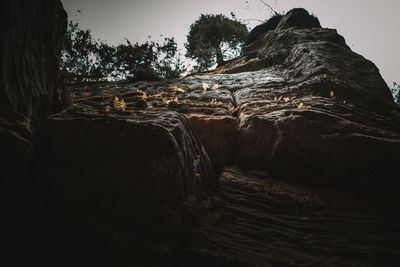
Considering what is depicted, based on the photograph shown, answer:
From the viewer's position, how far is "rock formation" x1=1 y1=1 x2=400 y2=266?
286 centimetres

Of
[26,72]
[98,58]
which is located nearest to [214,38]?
[98,58]

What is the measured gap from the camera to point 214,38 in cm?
2136

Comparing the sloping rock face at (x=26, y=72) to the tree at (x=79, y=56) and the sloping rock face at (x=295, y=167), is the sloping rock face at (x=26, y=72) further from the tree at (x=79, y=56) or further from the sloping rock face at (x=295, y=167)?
the tree at (x=79, y=56)

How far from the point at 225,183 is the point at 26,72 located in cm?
469

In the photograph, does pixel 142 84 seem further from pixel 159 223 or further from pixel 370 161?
pixel 370 161

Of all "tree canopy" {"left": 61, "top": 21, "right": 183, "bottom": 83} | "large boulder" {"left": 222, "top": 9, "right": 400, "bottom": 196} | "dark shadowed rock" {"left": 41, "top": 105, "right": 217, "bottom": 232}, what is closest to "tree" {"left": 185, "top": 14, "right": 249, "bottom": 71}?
"tree canopy" {"left": 61, "top": 21, "right": 183, "bottom": 83}

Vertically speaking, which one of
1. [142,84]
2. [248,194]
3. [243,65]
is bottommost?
[248,194]

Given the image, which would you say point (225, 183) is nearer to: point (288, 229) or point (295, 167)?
point (288, 229)

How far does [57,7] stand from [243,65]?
408 inches

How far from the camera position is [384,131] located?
4633 mm

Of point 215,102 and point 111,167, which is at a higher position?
point 215,102

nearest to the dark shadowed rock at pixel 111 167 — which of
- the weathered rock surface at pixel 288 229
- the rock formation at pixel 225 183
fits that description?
the rock formation at pixel 225 183

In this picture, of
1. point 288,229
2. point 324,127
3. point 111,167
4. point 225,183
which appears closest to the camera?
point 111,167

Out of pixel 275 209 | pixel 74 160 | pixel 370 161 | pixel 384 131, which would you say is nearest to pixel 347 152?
pixel 370 161
